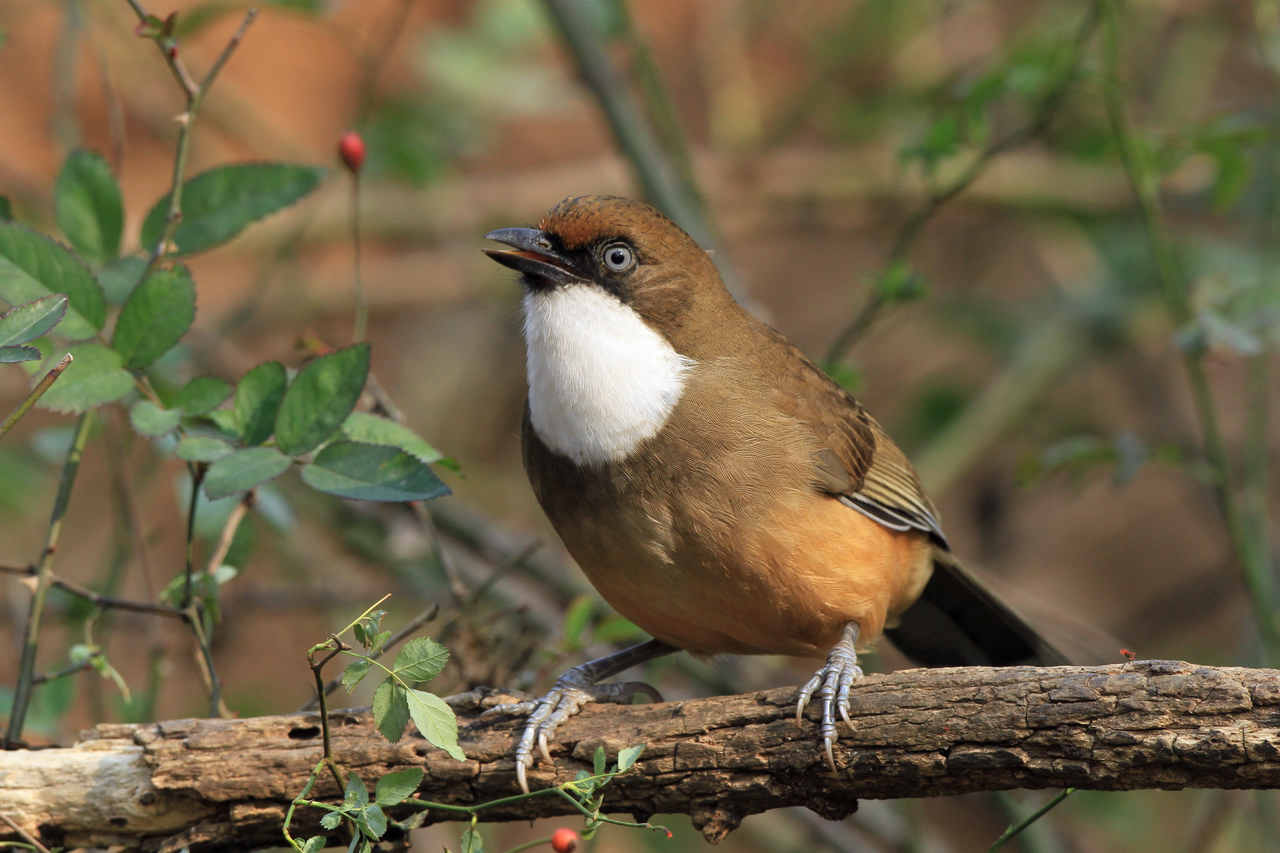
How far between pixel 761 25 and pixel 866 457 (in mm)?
6057

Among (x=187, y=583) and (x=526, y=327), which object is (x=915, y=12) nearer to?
(x=526, y=327)

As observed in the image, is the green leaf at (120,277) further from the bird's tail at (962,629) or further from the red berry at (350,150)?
the bird's tail at (962,629)

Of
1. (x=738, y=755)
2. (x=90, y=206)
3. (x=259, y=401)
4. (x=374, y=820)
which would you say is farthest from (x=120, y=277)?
(x=738, y=755)

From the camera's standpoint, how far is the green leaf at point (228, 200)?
3381 millimetres

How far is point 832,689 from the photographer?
10.0ft

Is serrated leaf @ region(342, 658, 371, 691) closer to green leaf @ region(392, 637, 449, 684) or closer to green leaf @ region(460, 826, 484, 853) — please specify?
green leaf @ region(392, 637, 449, 684)

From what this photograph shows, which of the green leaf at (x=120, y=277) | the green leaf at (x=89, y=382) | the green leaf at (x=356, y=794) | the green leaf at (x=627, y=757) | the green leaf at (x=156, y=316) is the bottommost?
the green leaf at (x=356, y=794)

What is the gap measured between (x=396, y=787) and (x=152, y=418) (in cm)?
101

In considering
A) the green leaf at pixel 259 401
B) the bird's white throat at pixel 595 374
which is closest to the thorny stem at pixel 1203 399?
the bird's white throat at pixel 595 374

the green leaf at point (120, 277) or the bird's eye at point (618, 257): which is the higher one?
the bird's eye at point (618, 257)

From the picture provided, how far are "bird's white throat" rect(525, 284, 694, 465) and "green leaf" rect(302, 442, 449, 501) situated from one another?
78 centimetres

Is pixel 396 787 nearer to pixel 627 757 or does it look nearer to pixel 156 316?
pixel 627 757

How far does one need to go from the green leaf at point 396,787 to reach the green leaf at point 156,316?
111cm

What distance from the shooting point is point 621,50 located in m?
10.3
